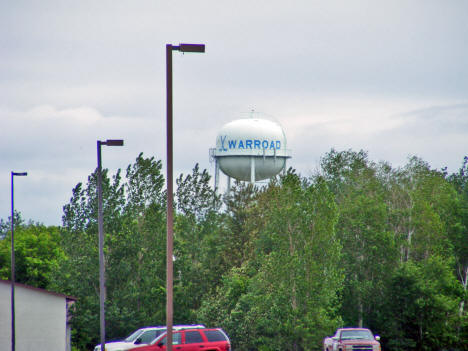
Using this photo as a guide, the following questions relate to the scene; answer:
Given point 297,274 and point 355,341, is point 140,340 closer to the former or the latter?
point 355,341

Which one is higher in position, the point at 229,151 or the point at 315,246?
the point at 229,151

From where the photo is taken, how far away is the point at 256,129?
6525 cm

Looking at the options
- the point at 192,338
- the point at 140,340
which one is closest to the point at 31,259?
the point at 140,340

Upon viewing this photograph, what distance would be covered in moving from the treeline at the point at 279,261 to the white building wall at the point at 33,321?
634 cm

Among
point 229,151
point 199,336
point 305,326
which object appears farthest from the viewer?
point 229,151

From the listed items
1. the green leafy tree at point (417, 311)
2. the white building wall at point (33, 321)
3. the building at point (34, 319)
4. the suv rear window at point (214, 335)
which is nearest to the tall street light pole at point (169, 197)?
the suv rear window at point (214, 335)

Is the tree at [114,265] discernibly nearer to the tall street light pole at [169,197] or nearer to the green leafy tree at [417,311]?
the green leafy tree at [417,311]

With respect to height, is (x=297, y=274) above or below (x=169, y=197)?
below

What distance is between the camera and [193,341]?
1294 inches

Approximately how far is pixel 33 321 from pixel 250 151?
76.8 ft

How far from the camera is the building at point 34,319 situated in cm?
4766

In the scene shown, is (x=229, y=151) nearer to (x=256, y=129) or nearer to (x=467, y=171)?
(x=256, y=129)

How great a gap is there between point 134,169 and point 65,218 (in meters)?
6.42

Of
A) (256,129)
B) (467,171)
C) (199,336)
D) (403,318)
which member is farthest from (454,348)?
(467,171)
